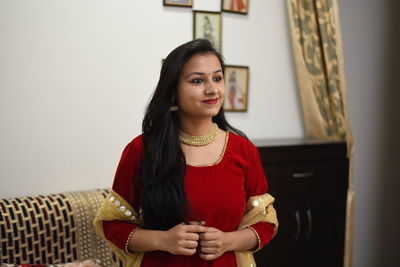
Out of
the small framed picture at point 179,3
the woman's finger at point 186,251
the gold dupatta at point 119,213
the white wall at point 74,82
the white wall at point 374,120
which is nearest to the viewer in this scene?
the woman's finger at point 186,251

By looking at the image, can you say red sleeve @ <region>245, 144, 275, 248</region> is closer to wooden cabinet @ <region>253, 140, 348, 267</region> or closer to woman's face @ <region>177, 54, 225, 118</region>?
woman's face @ <region>177, 54, 225, 118</region>

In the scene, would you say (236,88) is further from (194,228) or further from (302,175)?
(194,228)

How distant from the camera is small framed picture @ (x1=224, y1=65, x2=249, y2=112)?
9.68 ft

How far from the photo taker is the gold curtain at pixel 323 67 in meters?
3.03

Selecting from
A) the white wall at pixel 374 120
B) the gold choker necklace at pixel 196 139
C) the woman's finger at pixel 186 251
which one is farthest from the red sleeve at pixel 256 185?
the white wall at pixel 374 120

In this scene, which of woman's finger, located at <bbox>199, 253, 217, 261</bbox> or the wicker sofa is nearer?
woman's finger, located at <bbox>199, 253, 217, 261</bbox>

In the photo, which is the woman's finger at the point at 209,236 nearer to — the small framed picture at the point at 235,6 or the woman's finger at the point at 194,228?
the woman's finger at the point at 194,228

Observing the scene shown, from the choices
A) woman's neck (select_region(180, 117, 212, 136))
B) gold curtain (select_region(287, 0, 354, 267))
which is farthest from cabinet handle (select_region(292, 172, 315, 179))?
woman's neck (select_region(180, 117, 212, 136))

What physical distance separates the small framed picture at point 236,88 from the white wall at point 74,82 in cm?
41

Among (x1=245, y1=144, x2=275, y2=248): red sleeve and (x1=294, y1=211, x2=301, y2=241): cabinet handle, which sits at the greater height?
(x1=245, y1=144, x2=275, y2=248): red sleeve

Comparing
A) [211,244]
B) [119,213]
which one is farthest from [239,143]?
[119,213]

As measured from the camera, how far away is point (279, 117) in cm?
318

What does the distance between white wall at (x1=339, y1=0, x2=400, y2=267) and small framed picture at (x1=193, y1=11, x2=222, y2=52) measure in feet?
3.56

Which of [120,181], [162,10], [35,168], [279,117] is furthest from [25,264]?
[279,117]
